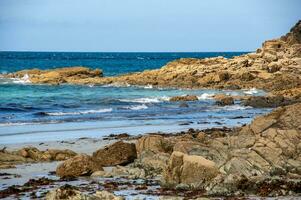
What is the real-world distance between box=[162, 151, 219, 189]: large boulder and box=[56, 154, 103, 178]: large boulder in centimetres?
234

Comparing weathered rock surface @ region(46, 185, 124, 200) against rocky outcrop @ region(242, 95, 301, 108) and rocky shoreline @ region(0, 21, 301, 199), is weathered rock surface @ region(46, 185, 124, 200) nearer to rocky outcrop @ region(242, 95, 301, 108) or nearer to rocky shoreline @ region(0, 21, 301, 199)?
rocky shoreline @ region(0, 21, 301, 199)

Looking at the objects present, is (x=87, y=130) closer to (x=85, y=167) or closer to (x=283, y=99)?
(x=85, y=167)

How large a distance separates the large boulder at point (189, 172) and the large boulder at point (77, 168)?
2344 mm

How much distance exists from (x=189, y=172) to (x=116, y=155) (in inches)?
156

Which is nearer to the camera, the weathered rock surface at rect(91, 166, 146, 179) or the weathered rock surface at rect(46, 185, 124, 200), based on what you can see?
the weathered rock surface at rect(46, 185, 124, 200)

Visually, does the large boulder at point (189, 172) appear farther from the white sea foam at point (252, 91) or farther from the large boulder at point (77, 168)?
the white sea foam at point (252, 91)

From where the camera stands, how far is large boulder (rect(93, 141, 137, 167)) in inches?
685

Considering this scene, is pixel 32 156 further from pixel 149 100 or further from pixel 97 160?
pixel 149 100

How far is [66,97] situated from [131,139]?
1121 inches

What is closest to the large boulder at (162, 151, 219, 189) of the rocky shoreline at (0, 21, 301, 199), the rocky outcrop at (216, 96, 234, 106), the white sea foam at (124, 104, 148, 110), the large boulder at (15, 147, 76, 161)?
the rocky shoreline at (0, 21, 301, 199)

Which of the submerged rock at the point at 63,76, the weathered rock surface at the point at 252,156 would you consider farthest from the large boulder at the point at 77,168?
the submerged rock at the point at 63,76

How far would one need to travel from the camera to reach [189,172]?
14.1 m

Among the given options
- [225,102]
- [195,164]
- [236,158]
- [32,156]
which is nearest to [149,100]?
[225,102]

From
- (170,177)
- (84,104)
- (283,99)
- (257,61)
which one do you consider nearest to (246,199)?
(170,177)
